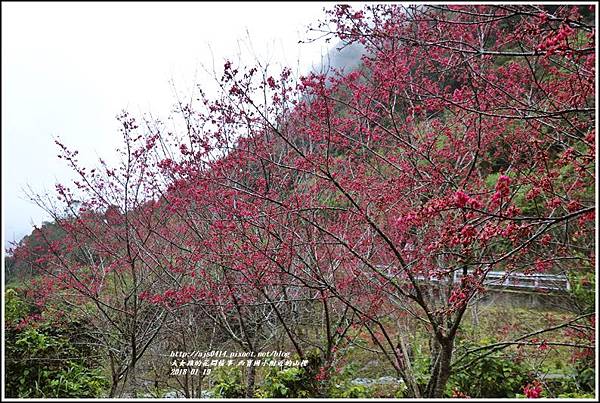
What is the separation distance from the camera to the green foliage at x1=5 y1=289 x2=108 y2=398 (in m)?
4.32

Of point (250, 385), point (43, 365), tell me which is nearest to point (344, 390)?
point (250, 385)

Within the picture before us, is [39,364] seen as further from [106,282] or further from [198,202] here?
[198,202]

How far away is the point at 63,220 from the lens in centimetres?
501

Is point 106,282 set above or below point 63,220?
below

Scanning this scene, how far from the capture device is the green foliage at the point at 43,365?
14.2 ft

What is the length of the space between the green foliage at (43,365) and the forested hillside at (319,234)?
24 mm

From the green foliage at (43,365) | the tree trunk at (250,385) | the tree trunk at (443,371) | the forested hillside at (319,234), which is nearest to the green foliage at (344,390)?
the forested hillside at (319,234)

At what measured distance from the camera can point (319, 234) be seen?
3850mm

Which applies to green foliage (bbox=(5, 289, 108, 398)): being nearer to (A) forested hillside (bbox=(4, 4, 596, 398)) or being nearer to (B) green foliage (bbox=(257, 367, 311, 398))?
(A) forested hillside (bbox=(4, 4, 596, 398))

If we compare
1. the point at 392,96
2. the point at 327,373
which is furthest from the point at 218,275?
the point at 392,96

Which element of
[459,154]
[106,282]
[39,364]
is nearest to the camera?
[459,154]

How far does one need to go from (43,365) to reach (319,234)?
134 inches

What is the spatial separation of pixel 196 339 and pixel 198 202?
6.29 feet

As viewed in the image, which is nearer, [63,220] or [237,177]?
[237,177]
